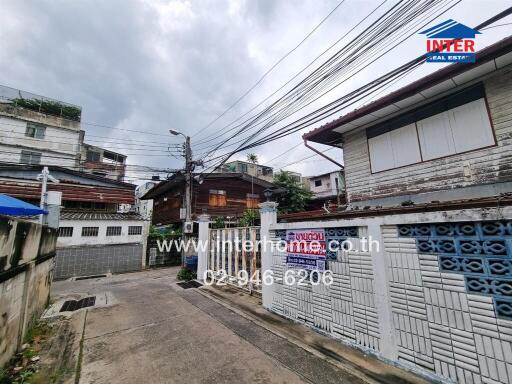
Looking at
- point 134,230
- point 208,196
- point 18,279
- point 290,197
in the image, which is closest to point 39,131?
point 134,230

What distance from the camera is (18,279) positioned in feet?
13.0

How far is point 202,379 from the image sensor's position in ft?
10.2

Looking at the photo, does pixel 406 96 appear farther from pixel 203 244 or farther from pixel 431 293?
pixel 203 244

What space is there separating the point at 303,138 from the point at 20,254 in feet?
25.2

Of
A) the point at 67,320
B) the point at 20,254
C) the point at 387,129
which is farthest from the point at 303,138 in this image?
the point at 67,320

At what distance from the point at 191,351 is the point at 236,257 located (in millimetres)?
3578

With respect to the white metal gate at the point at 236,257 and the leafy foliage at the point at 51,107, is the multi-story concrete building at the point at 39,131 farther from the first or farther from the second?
the white metal gate at the point at 236,257

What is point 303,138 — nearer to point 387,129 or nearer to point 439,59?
point 387,129

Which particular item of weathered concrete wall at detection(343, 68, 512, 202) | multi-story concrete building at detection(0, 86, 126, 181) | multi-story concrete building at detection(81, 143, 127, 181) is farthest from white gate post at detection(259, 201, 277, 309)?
multi-story concrete building at detection(81, 143, 127, 181)

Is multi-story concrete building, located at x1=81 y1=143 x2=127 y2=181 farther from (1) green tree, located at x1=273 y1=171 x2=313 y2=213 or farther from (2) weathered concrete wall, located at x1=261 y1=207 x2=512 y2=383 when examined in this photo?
(2) weathered concrete wall, located at x1=261 y1=207 x2=512 y2=383

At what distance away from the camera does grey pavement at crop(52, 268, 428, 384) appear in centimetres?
315

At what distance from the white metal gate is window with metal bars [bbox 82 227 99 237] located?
9.33 metres

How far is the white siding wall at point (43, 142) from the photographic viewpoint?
2055cm

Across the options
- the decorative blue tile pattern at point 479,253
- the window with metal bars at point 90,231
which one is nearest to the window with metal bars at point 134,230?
the window with metal bars at point 90,231
